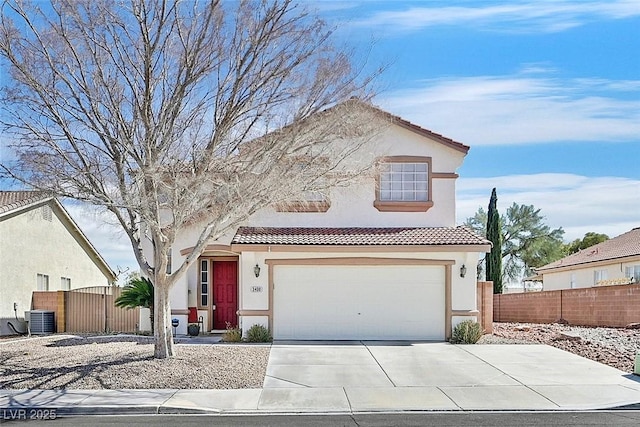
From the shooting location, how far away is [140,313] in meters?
21.4

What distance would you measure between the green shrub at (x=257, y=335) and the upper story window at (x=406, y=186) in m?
5.35

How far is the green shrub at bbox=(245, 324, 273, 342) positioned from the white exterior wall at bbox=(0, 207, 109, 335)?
947 cm

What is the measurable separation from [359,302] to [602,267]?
56.7 ft

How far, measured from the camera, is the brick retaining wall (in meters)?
23.8

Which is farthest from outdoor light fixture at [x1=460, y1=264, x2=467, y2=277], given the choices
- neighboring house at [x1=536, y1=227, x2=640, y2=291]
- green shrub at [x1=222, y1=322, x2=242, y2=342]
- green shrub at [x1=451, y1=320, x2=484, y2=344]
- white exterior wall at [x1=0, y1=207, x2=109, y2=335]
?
white exterior wall at [x1=0, y1=207, x2=109, y2=335]

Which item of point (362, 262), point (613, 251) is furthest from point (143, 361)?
point (613, 251)

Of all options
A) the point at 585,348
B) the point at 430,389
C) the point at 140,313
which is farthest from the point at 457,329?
the point at 140,313

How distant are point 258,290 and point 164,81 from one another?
7476mm

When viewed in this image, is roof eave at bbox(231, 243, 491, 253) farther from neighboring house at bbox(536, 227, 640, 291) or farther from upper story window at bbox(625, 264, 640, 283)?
upper story window at bbox(625, 264, 640, 283)

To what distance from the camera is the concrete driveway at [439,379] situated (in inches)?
485

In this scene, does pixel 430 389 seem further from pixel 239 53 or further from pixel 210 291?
pixel 210 291

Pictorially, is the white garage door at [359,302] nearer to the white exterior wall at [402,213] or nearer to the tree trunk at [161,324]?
the white exterior wall at [402,213]

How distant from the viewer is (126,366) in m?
14.5

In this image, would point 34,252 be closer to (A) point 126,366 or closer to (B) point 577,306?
(A) point 126,366
